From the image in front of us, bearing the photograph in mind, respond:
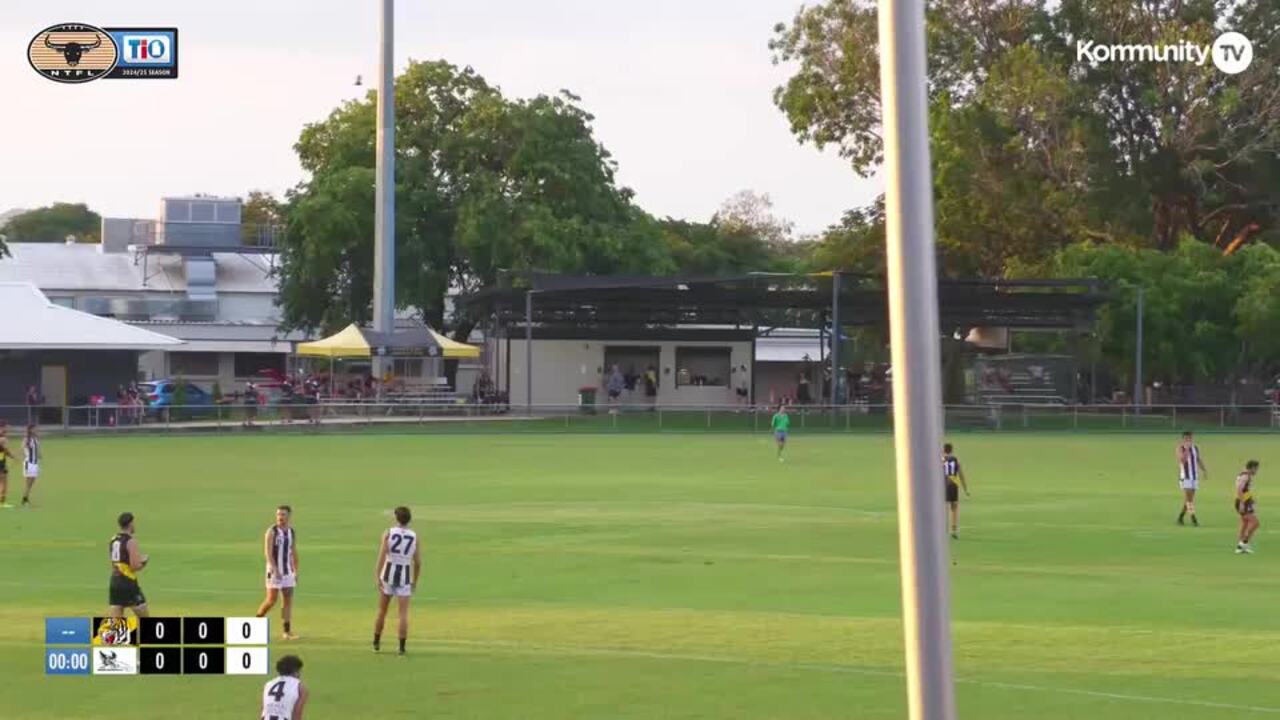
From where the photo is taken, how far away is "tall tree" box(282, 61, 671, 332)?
9162cm

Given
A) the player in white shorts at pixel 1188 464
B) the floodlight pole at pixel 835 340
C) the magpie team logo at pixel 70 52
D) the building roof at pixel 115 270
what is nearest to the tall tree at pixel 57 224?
the building roof at pixel 115 270

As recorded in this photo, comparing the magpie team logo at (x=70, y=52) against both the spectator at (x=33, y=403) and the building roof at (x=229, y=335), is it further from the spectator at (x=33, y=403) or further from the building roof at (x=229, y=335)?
the building roof at (x=229, y=335)

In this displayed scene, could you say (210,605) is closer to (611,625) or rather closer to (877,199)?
(611,625)

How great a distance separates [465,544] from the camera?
34000 mm

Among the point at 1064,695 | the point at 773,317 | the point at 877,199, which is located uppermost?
the point at 877,199

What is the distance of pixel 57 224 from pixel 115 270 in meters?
62.7

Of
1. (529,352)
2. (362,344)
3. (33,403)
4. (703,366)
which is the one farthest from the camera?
(703,366)

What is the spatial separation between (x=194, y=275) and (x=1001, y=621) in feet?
300

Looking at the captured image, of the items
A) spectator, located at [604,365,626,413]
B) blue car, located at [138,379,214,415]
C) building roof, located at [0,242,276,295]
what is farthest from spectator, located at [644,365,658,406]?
building roof, located at [0,242,276,295]

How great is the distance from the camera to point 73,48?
1923 inches

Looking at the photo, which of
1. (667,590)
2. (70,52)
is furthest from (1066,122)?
(667,590)

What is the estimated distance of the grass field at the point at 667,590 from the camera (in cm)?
1952

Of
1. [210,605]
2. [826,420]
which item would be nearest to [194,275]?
[826,420]

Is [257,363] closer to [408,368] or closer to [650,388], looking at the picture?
[408,368]
